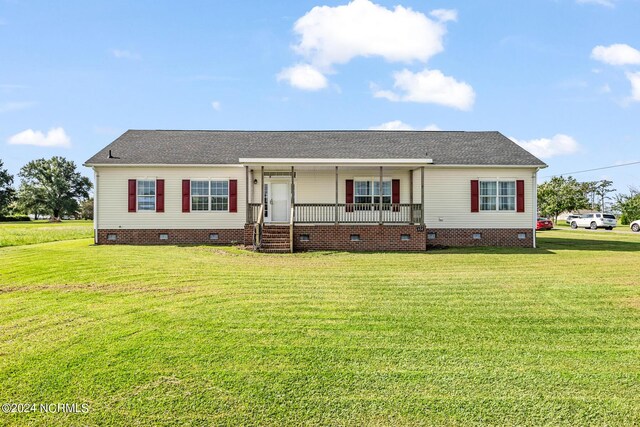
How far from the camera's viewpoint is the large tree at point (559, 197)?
45906mm

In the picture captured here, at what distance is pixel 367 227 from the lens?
15.8 metres

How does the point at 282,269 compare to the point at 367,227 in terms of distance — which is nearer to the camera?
the point at 282,269

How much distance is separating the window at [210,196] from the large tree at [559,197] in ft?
134

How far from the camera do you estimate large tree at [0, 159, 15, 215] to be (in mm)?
67500

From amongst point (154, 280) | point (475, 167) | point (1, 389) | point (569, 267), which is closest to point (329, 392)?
point (1, 389)

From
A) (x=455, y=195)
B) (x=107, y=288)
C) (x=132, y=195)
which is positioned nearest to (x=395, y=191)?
(x=455, y=195)

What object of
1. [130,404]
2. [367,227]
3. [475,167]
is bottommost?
[130,404]

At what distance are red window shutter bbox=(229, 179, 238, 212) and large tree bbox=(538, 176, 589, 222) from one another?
133 ft

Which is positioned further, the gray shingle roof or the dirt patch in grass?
the gray shingle roof

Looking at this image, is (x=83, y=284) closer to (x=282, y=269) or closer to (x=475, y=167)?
(x=282, y=269)

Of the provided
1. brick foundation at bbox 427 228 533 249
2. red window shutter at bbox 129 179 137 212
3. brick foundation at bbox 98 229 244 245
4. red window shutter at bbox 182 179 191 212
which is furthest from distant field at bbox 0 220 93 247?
brick foundation at bbox 427 228 533 249

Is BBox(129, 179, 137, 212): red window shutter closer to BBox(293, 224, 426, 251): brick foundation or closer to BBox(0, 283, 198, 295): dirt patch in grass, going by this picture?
BBox(293, 224, 426, 251): brick foundation

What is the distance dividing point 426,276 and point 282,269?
11.7 feet

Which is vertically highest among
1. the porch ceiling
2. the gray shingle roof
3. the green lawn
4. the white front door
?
the gray shingle roof
